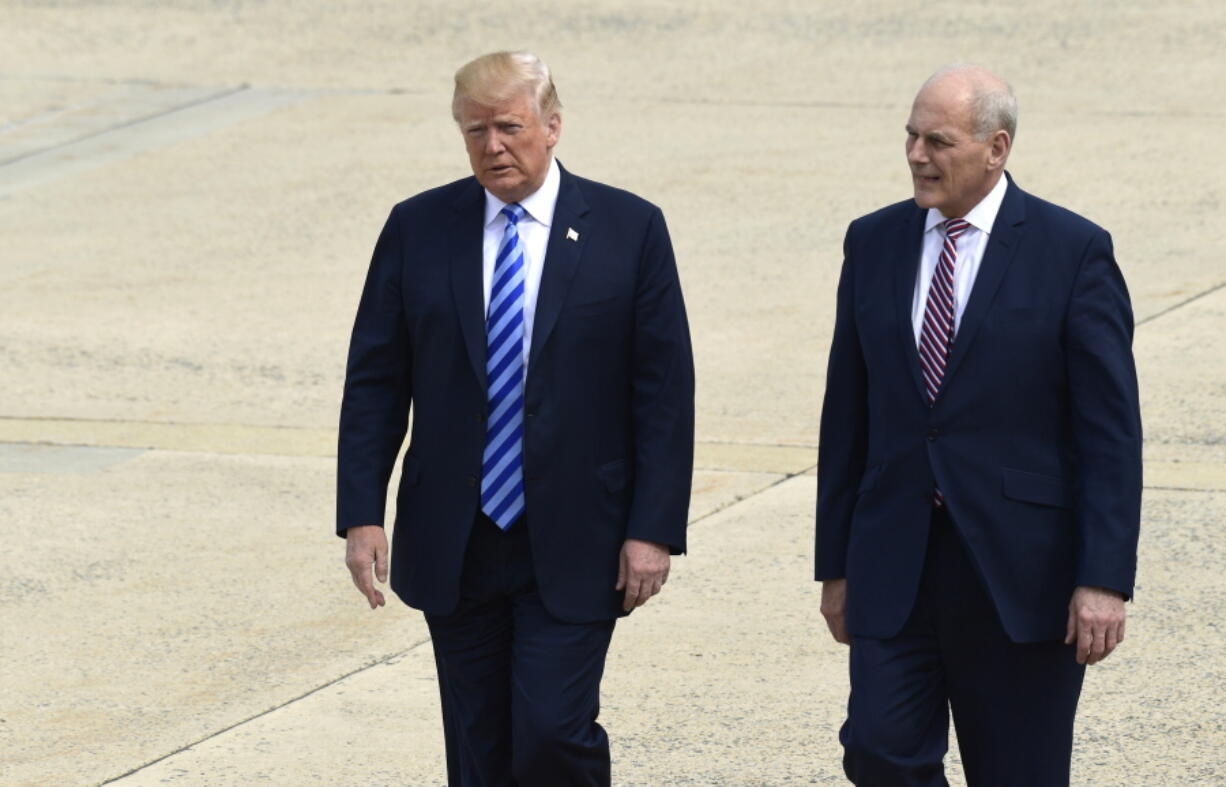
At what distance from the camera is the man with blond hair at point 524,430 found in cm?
462

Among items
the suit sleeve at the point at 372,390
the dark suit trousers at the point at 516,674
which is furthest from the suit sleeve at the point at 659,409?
the suit sleeve at the point at 372,390

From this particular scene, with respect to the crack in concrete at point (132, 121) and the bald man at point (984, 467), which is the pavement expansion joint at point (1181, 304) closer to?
the bald man at point (984, 467)

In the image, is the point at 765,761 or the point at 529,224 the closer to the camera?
the point at 529,224

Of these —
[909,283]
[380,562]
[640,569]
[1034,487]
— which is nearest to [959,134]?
[909,283]

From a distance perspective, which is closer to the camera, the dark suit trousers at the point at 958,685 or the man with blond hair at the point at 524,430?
the dark suit trousers at the point at 958,685

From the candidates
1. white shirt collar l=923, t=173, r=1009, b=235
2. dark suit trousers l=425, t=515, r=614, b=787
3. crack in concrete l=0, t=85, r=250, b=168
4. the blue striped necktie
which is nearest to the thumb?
dark suit trousers l=425, t=515, r=614, b=787

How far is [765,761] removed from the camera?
18.5 feet

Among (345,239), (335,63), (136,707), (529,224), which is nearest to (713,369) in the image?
(345,239)

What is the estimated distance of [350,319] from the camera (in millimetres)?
10719

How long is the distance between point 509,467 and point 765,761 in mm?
1402

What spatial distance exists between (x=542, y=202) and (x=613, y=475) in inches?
23.9

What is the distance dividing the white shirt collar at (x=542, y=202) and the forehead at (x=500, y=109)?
0.70ft

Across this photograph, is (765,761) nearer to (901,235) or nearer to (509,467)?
(509,467)

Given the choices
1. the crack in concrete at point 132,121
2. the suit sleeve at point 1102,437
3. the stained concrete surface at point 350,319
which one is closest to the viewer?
the suit sleeve at point 1102,437
